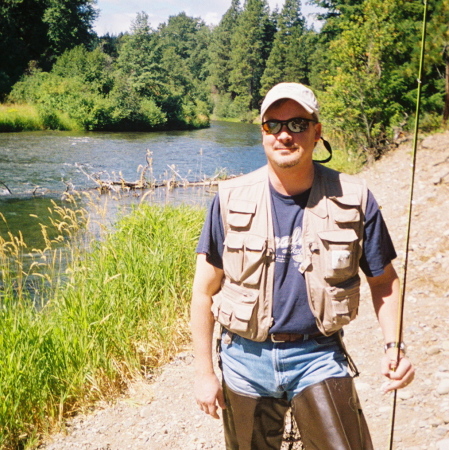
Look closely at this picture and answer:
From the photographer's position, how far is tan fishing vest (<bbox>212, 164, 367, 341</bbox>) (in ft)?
6.15

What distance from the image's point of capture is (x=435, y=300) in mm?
4828

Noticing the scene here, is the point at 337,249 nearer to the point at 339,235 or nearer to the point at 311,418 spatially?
the point at 339,235

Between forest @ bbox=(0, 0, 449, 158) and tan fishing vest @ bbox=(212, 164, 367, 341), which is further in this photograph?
forest @ bbox=(0, 0, 449, 158)

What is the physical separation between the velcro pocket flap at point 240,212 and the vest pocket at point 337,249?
0.87 ft

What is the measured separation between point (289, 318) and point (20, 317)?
106 inches

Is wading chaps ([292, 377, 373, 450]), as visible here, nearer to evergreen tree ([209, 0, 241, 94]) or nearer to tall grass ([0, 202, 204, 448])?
tall grass ([0, 202, 204, 448])

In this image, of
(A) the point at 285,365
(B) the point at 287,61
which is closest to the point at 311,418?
(A) the point at 285,365

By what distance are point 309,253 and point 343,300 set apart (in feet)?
0.72

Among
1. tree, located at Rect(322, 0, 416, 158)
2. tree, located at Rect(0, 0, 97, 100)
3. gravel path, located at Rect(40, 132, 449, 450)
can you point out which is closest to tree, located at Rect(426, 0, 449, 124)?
A: tree, located at Rect(322, 0, 416, 158)

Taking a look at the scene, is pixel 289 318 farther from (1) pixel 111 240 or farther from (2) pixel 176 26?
(2) pixel 176 26

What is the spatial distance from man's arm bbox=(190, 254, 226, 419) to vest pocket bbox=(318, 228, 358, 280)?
1.45 ft

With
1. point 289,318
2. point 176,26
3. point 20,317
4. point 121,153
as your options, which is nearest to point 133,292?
point 20,317

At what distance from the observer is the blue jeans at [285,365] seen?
6.22 feet

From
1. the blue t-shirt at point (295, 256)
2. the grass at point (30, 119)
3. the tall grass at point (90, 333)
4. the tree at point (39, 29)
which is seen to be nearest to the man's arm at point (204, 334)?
the blue t-shirt at point (295, 256)
